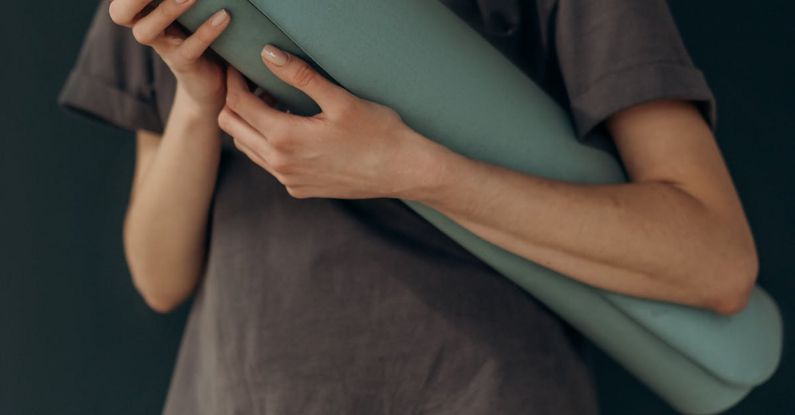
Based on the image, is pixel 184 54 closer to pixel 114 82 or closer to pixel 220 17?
pixel 220 17

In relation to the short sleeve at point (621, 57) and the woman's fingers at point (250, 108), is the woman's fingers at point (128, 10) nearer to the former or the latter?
the woman's fingers at point (250, 108)

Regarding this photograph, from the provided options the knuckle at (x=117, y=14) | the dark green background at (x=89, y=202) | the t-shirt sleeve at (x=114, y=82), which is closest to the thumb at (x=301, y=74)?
the knuckle at (x=117, y=14)

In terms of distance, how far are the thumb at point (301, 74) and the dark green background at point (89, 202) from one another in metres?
0.56

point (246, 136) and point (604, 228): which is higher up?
point (246, 136)

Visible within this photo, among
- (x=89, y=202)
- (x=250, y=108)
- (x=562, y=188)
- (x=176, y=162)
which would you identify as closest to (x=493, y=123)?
(x=562, y=188)

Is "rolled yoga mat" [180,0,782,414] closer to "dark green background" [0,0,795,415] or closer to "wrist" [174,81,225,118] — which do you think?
"wrist" [174,81,225,118]

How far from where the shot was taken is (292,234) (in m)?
0.70

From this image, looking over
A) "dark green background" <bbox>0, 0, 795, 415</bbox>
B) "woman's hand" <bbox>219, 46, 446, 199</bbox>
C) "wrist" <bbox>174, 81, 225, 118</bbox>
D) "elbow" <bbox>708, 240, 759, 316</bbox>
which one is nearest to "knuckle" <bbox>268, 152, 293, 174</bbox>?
"woman's hand" <bbox>219, 46, 446, 199</bbox>

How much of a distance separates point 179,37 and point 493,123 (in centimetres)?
23

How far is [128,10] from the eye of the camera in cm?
59

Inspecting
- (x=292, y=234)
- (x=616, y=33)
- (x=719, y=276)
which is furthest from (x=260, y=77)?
(x=719, y=276)

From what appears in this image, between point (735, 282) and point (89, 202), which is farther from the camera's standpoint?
point (89, 202)

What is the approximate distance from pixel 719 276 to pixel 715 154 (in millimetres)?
95

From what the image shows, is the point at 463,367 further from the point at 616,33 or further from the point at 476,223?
the point at 616,33
